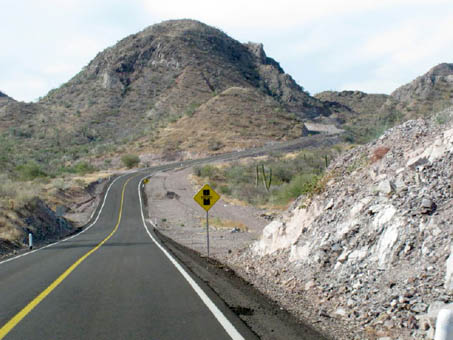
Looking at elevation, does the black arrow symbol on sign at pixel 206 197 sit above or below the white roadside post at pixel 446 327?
above

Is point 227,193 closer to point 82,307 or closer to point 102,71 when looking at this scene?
point 82,307

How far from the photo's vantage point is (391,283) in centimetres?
711

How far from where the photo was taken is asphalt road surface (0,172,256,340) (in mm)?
6328

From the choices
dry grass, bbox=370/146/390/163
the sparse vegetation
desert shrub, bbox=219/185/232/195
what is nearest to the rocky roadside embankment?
desert shrub, bbox=219/185/232/195

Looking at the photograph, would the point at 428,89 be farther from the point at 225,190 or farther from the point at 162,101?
the point at 162,101

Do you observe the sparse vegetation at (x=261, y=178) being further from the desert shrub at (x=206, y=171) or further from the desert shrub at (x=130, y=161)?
the desert shrub at (x=130, y=161)

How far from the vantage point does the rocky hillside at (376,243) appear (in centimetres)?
656

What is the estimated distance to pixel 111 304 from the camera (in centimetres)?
805

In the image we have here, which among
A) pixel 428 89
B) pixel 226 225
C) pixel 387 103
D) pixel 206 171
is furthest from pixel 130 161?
pixel 428 89

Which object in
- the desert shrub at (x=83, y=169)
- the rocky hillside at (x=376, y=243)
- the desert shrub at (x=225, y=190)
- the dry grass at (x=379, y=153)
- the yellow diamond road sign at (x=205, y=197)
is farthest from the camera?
the desert shrub at (x=83, y=169)

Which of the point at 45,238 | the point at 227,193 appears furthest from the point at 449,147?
the point at 227,193

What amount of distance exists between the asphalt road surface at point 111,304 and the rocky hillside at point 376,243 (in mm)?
1680

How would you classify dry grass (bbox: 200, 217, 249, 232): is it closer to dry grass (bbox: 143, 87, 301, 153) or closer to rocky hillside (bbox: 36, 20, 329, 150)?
dry grass (bbox: 143, 87, 301, 153)

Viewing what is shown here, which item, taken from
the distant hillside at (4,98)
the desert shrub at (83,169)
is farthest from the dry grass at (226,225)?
the distant hillside at (4,98)
